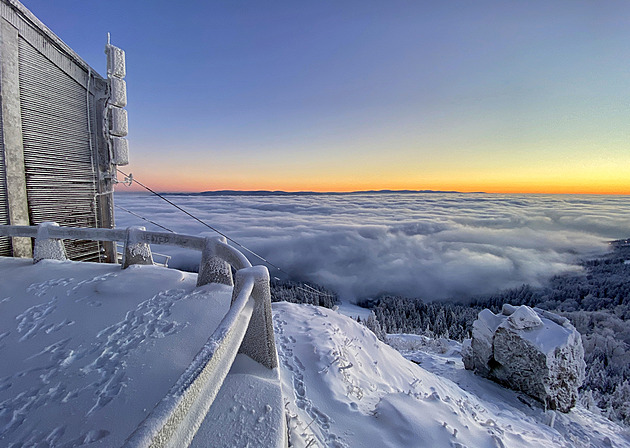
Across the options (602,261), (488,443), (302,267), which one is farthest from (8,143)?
(602,261)

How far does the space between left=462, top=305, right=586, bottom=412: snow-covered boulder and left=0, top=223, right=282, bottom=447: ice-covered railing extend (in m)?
14.6

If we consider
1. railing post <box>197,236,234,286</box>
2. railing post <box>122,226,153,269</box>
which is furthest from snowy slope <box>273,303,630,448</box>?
railing post <box>122,226,153,269</box>

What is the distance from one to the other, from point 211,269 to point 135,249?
188cm

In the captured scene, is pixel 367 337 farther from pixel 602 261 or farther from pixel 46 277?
pixel 602 261

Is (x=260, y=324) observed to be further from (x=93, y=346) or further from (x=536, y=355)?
(x=536, y=355)

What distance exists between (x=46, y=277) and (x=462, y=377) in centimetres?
1724

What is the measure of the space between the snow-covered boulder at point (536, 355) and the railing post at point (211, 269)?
14.3m

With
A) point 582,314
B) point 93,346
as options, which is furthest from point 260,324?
point 582,314

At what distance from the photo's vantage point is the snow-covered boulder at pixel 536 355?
1198cm

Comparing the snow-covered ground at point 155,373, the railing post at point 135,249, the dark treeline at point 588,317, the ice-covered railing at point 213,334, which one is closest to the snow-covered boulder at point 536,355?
the dark treeline at point 588,317

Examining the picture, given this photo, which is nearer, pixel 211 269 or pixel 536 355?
pixel 211 269

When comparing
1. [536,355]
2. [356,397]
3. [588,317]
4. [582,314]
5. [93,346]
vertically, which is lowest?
[582,314]

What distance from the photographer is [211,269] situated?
399 cm

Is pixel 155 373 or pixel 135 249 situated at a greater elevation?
pixel 135 249
